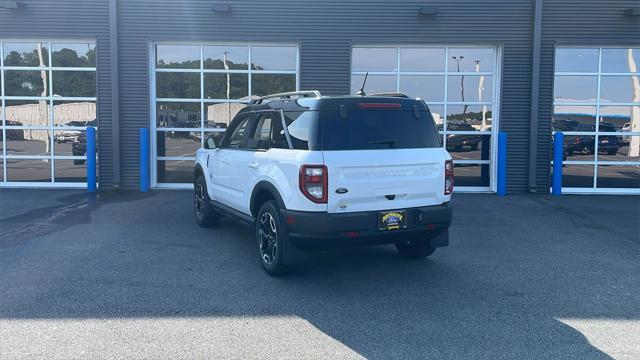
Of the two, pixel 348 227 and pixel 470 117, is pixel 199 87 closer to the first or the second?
pixel 470 117

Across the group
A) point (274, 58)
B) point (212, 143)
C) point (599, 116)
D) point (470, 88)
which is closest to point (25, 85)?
point (274, 58)

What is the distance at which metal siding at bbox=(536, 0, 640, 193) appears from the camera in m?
12.5

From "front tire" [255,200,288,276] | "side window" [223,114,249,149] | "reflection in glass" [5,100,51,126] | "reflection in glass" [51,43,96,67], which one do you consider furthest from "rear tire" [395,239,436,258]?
"reflection in glass" [5,100,51,126]

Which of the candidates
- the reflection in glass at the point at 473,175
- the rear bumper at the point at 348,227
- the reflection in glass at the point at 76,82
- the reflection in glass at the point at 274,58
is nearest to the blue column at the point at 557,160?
Answer: the reflection in glass at the point at 473,175

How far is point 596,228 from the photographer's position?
355 inches

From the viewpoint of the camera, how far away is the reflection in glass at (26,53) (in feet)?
42.1

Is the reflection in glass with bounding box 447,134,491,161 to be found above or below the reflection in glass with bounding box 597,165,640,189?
above

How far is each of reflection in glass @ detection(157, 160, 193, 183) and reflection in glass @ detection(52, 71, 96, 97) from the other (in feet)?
7.03

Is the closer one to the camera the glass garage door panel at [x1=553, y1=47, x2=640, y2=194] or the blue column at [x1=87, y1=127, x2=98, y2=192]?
the blue column at [x1=87, y1=127, x2=98, y2=192]

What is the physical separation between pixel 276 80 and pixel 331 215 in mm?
7868

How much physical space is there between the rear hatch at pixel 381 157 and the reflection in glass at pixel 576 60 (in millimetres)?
7951

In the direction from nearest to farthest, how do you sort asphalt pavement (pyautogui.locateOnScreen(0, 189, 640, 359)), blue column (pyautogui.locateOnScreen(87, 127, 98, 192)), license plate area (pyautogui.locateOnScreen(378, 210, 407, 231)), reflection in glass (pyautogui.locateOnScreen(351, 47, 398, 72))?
asphalt pavement (pyautogui.locateOnScreen(0, 189, 640, 359)), license plate area (pyautogui.locateOnScreen(378, 210, 407, 231)), blue column (pyautogui.locateOnScreen(87, 127, 98, 192)), reflection in glass (pyautogui.locateOnScreen(351, 47, 398, 72))

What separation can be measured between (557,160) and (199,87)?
7.83 meters

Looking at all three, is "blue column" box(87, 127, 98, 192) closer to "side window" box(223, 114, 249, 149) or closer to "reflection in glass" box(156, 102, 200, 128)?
"reflection in glass" box(156, 102, 200, 128)
